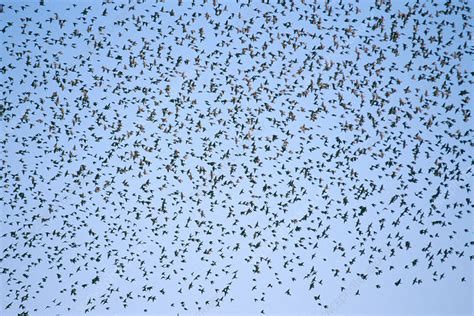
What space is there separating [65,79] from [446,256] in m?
18.3

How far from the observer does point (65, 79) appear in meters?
25.6

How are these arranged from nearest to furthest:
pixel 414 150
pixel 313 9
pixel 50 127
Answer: pixel 313 9 < pixel 414 150 < pixel 50 127

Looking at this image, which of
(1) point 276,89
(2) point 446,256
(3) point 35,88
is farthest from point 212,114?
(2) point 446,256

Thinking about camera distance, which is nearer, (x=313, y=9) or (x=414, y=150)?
(x=313, y=9)

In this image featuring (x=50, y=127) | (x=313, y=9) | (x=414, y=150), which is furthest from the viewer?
(x=50, y=127)

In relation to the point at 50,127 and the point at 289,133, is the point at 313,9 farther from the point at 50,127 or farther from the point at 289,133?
the point at 50,127

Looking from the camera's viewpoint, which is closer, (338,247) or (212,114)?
(212,114)

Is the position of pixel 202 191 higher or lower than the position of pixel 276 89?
lower

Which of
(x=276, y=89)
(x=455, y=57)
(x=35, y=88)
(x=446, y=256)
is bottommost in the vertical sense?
(x=446, y=256)

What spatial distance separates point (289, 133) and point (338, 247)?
6.08 metres

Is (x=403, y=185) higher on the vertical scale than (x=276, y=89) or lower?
lower

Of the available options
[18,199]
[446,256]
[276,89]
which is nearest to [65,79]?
[18,199]

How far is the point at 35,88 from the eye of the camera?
84.0 feet

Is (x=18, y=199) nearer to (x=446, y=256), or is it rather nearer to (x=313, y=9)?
(x=313, y=9)
